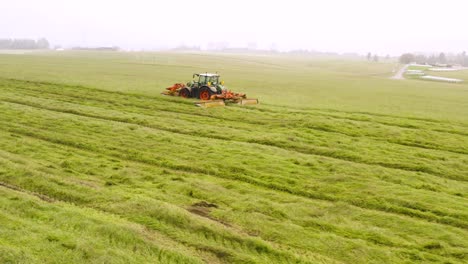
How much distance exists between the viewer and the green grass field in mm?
8234

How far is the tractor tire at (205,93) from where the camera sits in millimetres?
27134

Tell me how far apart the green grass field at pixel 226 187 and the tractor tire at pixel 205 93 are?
15.6 feet

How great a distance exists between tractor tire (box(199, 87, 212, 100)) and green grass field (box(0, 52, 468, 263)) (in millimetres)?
4756

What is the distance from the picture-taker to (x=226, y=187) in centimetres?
1173

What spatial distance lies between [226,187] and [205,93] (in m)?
16.2

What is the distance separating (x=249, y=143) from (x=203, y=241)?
8630 mm

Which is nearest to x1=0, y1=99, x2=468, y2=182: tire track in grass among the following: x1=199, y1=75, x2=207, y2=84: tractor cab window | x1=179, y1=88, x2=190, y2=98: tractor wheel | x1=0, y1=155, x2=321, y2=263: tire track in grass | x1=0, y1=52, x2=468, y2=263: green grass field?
x1=0, y1=52, x2=468, y2=263: green grass field

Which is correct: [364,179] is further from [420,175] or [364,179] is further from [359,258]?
[359,258]

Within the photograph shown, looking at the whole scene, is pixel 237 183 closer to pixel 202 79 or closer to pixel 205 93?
pixel 205 93

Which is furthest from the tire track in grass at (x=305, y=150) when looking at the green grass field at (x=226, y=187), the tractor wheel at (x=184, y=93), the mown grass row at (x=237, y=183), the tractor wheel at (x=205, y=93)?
the tractor wheel at (x=184, y=93)

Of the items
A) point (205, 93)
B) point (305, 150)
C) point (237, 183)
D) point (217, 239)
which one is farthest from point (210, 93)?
point (217, 239)

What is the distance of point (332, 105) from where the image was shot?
28.1 meters

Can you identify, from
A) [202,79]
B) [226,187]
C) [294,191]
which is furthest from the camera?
[202,79]

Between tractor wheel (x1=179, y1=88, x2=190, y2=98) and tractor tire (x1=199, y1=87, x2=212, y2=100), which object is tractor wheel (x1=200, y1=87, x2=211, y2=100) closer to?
tractor tire (x1=199, y1=87, x2=212, y2=100)
